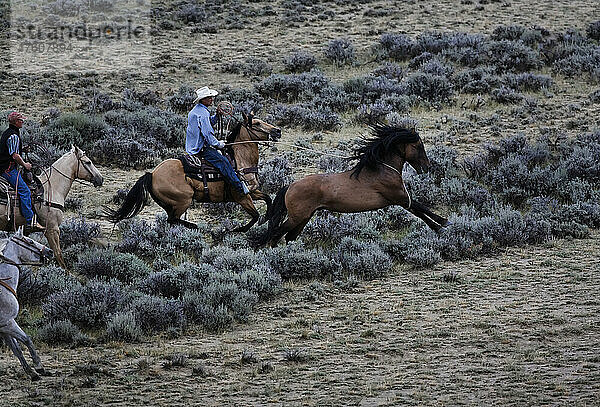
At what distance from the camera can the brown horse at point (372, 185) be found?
Result: 11.6 meters

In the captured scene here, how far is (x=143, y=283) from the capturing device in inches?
446

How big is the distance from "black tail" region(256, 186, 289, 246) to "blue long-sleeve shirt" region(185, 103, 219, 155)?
1.31 metres

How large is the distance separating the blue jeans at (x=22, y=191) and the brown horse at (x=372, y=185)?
3.86 metres

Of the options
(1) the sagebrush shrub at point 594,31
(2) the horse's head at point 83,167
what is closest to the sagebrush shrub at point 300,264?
(2) the horse's head at point 83,167

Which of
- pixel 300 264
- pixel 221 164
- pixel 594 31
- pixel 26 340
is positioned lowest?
pixel 300 264

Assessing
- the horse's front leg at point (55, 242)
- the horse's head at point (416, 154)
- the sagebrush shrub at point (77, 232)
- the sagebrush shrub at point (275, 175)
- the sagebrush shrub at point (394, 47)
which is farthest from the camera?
the sagebrush shrub at point (394, 47)

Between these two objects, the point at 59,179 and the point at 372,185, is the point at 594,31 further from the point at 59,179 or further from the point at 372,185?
the point at 59,179

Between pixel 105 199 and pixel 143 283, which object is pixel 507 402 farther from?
pixel 105 199

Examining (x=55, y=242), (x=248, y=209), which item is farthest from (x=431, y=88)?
(x=55, y=242)

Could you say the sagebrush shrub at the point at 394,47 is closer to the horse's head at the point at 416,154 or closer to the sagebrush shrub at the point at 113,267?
the horse's head at the point at 416,154

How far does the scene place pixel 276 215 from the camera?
39.5 ft

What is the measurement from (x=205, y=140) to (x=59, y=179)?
2.40m

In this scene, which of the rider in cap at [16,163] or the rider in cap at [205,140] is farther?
the rider in cap at [205,140]

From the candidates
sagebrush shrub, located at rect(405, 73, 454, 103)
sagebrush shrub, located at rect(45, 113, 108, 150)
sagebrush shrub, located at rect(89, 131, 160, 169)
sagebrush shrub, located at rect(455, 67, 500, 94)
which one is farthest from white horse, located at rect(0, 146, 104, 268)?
sagebrush shrub, located at rect(455, 67, 500, 94)
